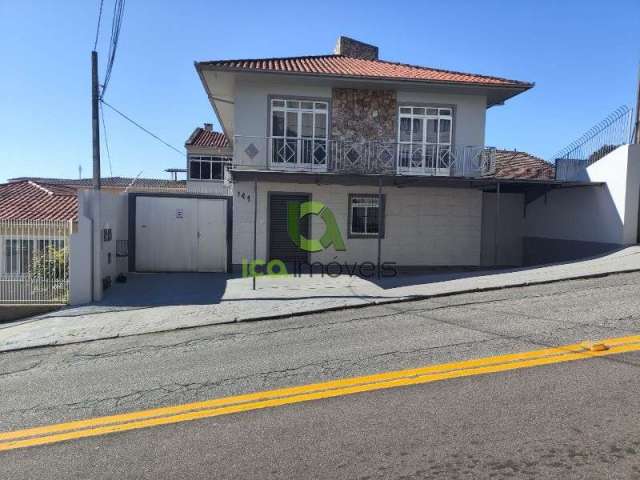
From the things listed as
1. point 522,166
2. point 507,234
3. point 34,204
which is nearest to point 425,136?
point 507,234

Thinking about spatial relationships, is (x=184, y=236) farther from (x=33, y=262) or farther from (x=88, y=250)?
(x=33, y=262)

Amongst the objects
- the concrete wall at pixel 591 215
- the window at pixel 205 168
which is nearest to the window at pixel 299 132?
the concrete wall at pixel 591 215

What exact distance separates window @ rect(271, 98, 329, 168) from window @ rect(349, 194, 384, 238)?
158cm

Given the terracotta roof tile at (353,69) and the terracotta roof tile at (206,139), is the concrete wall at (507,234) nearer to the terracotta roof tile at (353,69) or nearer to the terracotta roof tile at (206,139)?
the terracotta roof tile at (353,69)

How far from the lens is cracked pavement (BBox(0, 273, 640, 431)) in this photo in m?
4.67

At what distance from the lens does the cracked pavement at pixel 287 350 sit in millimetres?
4672

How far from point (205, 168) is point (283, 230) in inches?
651

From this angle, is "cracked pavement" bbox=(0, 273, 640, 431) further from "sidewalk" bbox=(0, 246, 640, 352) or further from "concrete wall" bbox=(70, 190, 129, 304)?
"concrete wall" bbox=(70, 190, 129, 304)

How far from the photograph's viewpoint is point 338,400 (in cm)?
420

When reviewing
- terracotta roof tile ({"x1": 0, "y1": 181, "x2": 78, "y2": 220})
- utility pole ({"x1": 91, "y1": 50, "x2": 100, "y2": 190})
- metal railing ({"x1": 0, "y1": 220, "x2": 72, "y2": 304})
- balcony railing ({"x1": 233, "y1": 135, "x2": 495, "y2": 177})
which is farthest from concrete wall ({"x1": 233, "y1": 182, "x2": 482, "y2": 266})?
terracotta roof tile ({"x1": 0, "y1": 181, "x2": 78, "y2": 220})

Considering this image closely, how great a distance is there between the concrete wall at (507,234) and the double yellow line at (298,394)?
1104cm

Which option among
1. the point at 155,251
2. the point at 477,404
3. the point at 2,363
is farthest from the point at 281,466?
the point at 155,251

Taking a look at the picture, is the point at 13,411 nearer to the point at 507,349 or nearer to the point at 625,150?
the point at 507,349

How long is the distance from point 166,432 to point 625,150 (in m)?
12.7
